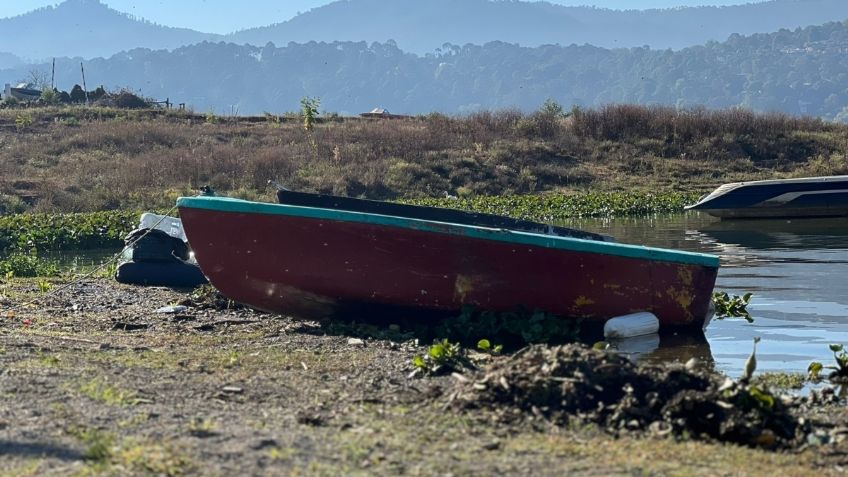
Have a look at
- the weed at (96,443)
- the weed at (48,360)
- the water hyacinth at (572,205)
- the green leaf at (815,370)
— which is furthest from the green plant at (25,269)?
the water hyacinth at (572,205)

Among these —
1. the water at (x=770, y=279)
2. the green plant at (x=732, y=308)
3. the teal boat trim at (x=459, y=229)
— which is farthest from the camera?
the green plant at (x=732, y=308)

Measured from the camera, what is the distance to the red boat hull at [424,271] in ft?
31.3

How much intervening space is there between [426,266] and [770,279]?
252 inches

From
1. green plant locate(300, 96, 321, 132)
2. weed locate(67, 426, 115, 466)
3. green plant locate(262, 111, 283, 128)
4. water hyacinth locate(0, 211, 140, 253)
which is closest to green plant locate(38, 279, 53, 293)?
weed locate(67, 426, 115, 466)

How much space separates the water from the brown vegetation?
9.44m

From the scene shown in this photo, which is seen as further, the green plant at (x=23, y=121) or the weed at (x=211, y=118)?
the weed at (x=211, y=118)

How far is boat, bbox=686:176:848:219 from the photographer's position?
23766 millimetres

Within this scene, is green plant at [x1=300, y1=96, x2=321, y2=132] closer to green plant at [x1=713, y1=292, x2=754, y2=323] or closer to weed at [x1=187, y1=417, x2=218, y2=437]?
green plant at [x1=713, y1=292, x2=754, y2=323]

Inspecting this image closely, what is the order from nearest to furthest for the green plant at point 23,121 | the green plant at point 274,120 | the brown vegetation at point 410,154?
the brown vegetation at point 410,154 < the green plant at point 23,121 < the green plant at point 274,120

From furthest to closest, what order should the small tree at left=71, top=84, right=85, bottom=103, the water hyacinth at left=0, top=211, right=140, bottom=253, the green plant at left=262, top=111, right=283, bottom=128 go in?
the small tree at left=71, top=84, right=85, bottom=103 < the green plant at left=262, top=111, right=283, bottom=128 < the water hyacinth at left=0, top=211, right=140, bottom=253

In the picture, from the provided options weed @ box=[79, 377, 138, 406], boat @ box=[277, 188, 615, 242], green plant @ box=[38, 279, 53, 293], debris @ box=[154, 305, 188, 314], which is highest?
boat @ box=[277, 188, 615, 242]

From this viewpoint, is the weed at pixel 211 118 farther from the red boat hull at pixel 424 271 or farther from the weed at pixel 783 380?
the weed at pixel 783 380

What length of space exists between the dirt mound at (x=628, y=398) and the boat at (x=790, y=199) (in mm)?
18446

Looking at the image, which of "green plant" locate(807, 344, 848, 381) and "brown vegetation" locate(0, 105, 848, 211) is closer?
"green plant" locate(807, 344, 848, 381)
